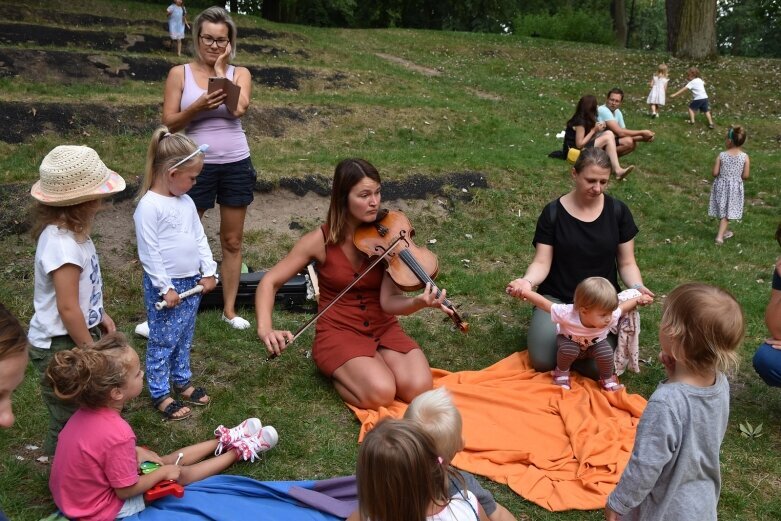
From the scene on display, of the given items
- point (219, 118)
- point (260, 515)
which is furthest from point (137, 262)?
point (260, 515)

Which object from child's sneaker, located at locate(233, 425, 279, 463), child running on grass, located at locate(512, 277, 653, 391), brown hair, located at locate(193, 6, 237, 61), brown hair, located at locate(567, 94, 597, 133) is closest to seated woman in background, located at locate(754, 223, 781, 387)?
child running on grass, located at locate(512, 277, 653, 391)

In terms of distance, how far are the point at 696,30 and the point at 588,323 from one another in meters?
16.9

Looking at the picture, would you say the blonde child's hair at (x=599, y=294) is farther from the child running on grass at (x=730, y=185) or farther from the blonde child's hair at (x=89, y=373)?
the child running on grass at (x=730, y=185)

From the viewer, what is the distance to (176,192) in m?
3.80

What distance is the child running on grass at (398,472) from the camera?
2.09 m

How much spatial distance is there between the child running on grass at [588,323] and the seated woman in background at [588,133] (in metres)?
6.06

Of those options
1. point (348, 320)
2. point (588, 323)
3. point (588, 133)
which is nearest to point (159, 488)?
point (348, 320)

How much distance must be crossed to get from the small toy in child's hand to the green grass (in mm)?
545

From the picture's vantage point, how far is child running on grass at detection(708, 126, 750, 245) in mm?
8109

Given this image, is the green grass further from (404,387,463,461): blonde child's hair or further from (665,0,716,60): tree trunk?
(404,387,463,461): blonde child's hair

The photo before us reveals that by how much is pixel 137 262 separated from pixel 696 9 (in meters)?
16.8

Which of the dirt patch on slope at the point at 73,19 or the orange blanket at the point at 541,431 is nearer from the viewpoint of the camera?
the orange blanket at the point at 541,431

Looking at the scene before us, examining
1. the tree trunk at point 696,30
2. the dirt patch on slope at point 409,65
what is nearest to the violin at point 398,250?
the dirt patch on slope at point 409,65

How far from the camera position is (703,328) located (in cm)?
238
